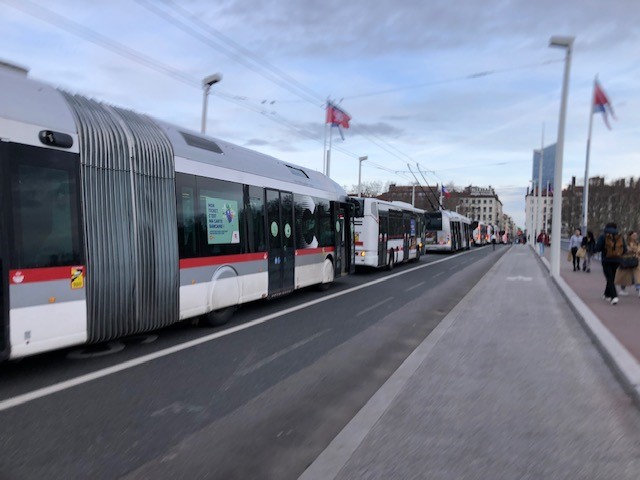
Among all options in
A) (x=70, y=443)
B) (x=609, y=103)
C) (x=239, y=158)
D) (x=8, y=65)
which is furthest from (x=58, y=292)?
(x=609, y=103)

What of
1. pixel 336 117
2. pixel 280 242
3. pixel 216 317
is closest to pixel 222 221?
pixel 216 317

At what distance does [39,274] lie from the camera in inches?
201

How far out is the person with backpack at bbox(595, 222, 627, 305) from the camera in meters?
10.5

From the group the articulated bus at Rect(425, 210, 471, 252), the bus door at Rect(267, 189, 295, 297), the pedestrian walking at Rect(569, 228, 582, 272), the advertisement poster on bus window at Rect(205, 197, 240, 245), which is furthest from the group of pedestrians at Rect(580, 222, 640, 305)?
the articulated bus at Rect(425, 210, 471, 252)

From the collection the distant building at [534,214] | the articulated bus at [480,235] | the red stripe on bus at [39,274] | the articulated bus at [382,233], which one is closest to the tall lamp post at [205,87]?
the articulated bus at [382,233]

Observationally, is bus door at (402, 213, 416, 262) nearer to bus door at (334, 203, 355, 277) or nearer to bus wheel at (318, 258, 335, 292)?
bus door at (334, 203, 355, 277)

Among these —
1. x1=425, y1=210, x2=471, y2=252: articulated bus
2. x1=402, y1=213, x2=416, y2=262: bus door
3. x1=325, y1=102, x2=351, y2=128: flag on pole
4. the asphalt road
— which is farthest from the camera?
x1=425, y1=210, x2=471, y2=252: articulated bus

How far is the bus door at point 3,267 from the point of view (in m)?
4.78

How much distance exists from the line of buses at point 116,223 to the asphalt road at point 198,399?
547 millimetres

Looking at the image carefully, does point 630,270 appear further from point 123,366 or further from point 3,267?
point 3,267

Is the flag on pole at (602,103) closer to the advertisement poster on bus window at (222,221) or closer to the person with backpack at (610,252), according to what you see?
the person with backpack at (610,252)

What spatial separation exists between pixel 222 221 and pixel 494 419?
5486 millimetres

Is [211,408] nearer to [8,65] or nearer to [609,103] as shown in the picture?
[8,65]

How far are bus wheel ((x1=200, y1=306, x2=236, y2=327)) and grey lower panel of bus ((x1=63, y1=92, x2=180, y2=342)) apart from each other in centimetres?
111
